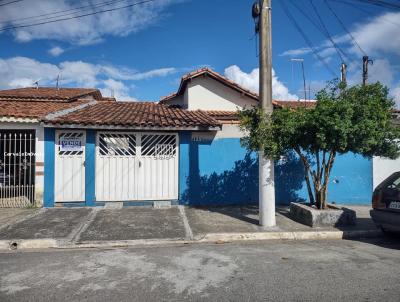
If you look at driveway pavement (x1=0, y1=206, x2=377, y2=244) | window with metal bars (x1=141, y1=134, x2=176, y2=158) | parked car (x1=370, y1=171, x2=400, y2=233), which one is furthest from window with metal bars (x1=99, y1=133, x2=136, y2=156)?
parked car (x1=370, y1=171, x2=400, y2=233)

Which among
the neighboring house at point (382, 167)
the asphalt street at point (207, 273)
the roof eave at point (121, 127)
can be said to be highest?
the roof eave at point (121, 127)

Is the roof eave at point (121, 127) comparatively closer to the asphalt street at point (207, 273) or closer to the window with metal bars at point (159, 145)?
the window with metal bars at point (159, 145)

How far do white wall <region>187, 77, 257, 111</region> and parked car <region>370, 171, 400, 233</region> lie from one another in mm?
9159

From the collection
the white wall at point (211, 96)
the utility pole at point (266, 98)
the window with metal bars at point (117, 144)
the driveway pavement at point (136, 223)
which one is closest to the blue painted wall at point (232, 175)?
the driveway pavement at point (136, 223)

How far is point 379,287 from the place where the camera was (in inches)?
167

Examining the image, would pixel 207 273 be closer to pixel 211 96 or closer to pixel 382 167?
pixel 382 167

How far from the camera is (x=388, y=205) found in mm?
6332

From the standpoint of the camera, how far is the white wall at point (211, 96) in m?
14.7

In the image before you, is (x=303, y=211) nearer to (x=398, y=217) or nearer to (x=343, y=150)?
(x=343, y=150)

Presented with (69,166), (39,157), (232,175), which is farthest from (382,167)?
(39,157)

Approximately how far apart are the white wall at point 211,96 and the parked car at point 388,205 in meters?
9.16

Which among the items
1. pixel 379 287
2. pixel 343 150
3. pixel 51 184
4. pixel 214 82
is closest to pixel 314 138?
pixel 343 150

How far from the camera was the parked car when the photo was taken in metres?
6.18

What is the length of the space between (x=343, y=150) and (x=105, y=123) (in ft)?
20.1
